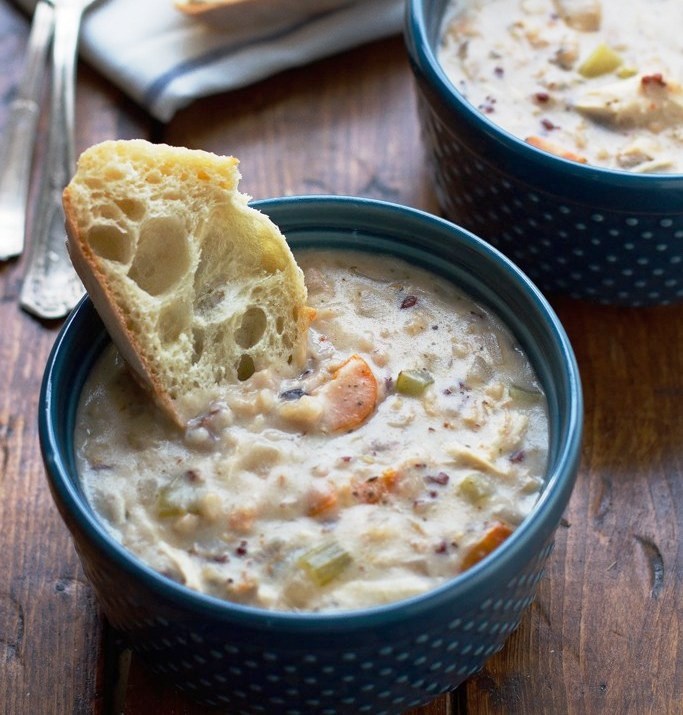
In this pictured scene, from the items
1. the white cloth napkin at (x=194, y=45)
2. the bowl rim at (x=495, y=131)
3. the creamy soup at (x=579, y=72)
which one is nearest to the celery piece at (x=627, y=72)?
the creamy soup at (x=579, y=72)

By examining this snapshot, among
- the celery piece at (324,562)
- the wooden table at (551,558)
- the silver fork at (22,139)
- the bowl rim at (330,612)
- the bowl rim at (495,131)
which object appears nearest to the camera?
the bowl rim at (330,612)

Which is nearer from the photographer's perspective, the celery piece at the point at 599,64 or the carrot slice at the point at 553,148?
the carrot slice at the point at 553,148

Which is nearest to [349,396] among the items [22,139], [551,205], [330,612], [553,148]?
[330,612]

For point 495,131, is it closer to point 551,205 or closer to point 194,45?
point 551,205

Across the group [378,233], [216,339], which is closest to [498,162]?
[378,233]

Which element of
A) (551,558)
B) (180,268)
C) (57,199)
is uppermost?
(180,268)

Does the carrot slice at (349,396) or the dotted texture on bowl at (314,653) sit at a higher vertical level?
the carrot slice at (349,396)

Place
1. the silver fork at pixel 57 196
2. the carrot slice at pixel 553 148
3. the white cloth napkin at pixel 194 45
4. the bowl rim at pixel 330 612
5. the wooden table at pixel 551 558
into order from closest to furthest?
the bowl rim at pixel 330 612 → the wooden table at pixel 551 558 → the carrot slice at pixel 553 148 → the silver fork at pixel 57 196 → the white cloth napkin at pixel 194 45

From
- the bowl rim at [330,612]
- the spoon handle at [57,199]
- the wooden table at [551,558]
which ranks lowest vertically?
the wooden table at [551,558]

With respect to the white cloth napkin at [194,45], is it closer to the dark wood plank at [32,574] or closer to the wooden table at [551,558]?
the wooden table at [551,558]
